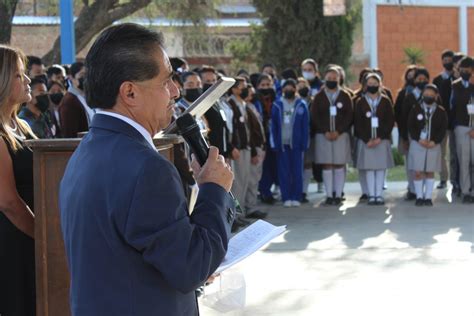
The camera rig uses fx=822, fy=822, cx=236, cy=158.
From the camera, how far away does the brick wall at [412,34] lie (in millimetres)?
23781

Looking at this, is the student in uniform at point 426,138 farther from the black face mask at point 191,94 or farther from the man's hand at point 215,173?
the man's hand at point 215,173

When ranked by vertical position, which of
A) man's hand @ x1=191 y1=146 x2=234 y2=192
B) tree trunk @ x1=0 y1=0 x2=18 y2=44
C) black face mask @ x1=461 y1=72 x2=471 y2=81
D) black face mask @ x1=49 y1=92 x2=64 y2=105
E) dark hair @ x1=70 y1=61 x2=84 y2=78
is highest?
Result: tree trunk @ x1=0 y1=0 x2=18 y2=44

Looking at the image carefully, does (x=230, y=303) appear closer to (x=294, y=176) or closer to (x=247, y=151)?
(x=247, y=151)

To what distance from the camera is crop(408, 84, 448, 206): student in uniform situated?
11.3 m

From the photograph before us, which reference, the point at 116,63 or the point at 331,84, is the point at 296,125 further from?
the point at 116,63

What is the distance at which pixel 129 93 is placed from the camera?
2385 millimetres

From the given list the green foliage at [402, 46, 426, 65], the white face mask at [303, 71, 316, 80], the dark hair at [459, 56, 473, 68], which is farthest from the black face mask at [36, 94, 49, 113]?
the green foliage at [402, 46, 426, 65]

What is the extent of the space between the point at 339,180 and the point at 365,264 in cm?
416

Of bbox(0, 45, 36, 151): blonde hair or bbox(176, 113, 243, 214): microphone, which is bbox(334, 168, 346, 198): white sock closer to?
bbox(0, 45, 36, 151): blonde hair

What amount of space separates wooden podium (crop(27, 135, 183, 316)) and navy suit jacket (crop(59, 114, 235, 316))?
49.6 inches

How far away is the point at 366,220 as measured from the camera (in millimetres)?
10383

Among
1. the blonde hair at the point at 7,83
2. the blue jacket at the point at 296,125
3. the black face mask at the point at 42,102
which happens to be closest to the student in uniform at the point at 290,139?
the blue jacket at the point at 296,125

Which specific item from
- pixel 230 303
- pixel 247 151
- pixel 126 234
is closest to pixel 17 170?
pixel 230 303

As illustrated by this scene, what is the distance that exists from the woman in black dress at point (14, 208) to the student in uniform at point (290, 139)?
790 centimetres
